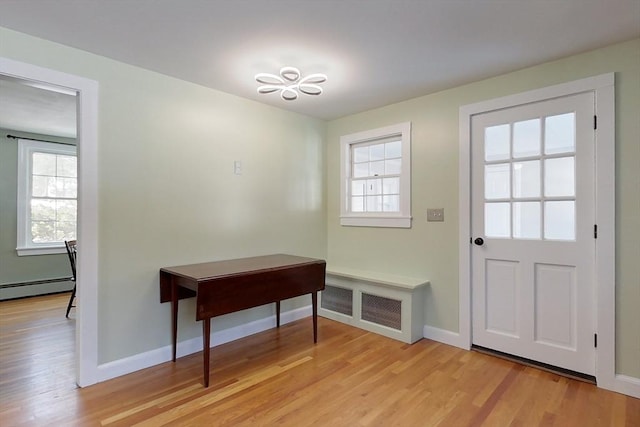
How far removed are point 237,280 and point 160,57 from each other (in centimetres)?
168

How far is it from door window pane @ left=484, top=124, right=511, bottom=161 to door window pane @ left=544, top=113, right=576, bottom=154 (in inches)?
10.5

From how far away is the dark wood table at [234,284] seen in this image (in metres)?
2.24

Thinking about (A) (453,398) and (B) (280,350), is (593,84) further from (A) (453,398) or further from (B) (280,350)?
(B) (280,350)

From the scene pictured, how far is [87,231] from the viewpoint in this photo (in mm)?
2229

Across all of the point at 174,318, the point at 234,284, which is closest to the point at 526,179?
the point at 234,284

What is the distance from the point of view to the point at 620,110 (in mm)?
2162

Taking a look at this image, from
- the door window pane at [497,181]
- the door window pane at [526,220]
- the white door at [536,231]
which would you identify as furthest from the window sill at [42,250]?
the door window pane at [526,220]

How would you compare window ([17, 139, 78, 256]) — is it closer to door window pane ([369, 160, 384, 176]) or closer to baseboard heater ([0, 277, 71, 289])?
baseboard heater ([0, 277, 71, 289])

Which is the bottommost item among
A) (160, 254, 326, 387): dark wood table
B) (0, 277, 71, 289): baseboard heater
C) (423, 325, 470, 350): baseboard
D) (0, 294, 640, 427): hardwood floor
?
(0, 294, 640, 427): hardwood floor

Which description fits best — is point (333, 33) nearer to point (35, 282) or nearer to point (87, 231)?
point (87, 231)

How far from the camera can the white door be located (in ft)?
7.57

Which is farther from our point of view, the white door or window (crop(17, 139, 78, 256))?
window (crop(17, 139, 78, 256))

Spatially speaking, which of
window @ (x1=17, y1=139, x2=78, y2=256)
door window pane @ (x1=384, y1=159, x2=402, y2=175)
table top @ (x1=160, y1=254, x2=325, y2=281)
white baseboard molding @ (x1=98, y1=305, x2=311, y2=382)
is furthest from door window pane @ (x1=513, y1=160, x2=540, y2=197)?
window @ (x1=17, y1=139, x2=78, y2=256)

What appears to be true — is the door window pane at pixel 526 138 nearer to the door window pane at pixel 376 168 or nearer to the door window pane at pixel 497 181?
the door window pane at pixel 497 181
